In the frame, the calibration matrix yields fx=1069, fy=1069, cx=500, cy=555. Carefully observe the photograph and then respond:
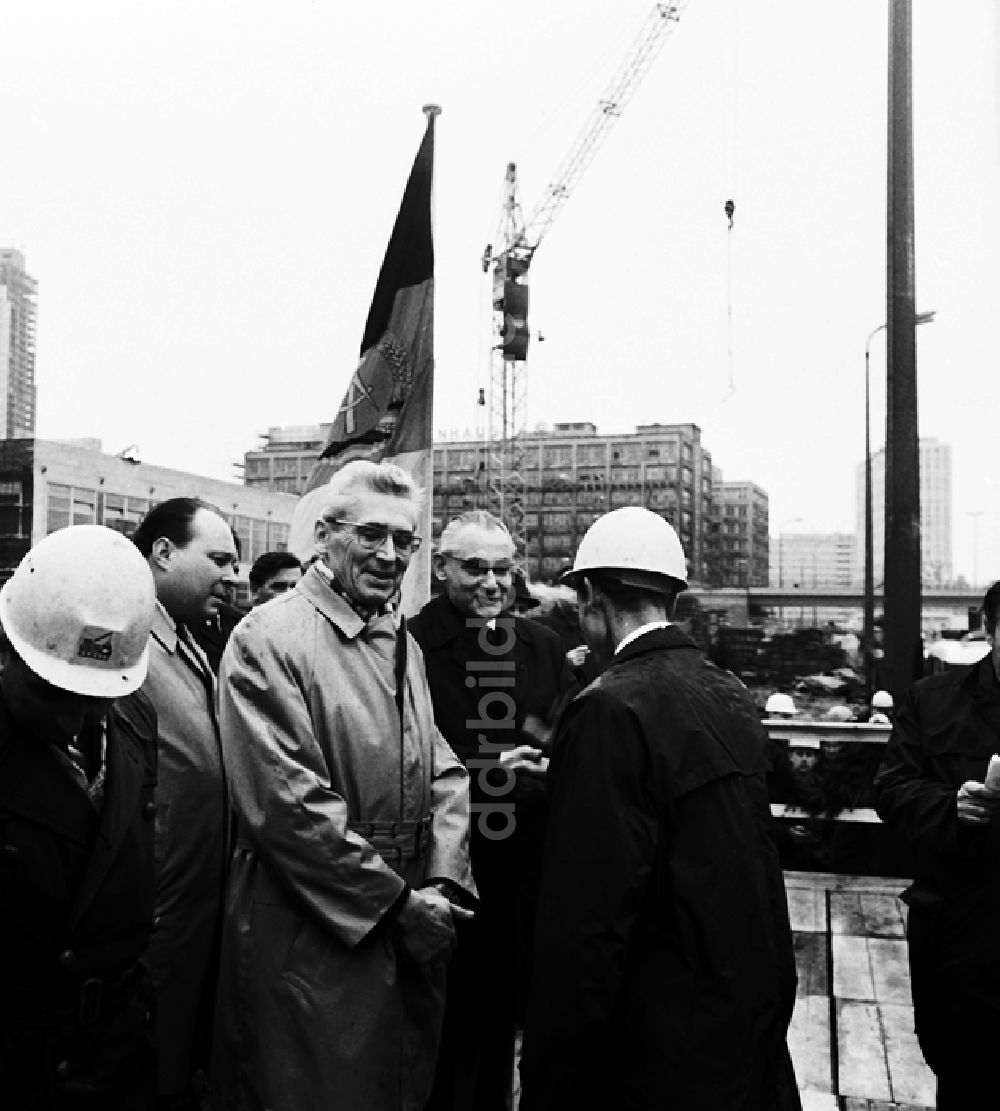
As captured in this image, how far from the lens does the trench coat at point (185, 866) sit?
2982 mm

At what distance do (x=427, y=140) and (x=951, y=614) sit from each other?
9483cm

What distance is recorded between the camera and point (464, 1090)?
3645mm

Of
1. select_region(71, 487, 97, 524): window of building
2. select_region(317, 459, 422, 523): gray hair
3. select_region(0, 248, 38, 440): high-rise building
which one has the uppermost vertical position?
select_region(0, 248, 38, 440): high-rise building

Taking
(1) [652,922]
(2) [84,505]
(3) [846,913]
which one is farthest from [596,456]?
(1) [652,922]

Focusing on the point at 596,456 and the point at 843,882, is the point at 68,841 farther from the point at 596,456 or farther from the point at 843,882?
the point at 596,456

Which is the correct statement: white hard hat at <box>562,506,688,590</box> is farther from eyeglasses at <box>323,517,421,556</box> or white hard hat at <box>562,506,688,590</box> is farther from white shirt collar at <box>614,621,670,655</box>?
eyeglasses at <box>323,517,421,556</box>

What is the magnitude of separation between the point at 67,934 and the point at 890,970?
A: 4047 mm

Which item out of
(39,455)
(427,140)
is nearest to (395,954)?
(427,140)

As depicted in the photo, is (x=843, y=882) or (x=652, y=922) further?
(x=843, y=882)

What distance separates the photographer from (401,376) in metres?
5.96

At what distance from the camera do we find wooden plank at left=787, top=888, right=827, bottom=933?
209 inches

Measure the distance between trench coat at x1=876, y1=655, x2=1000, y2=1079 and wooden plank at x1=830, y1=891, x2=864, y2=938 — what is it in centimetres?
217

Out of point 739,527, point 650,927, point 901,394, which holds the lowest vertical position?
point 650,927

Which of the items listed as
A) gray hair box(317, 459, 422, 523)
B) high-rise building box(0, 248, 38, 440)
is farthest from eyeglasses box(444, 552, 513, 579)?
high-rise building box(0, 248, 38, 440)
